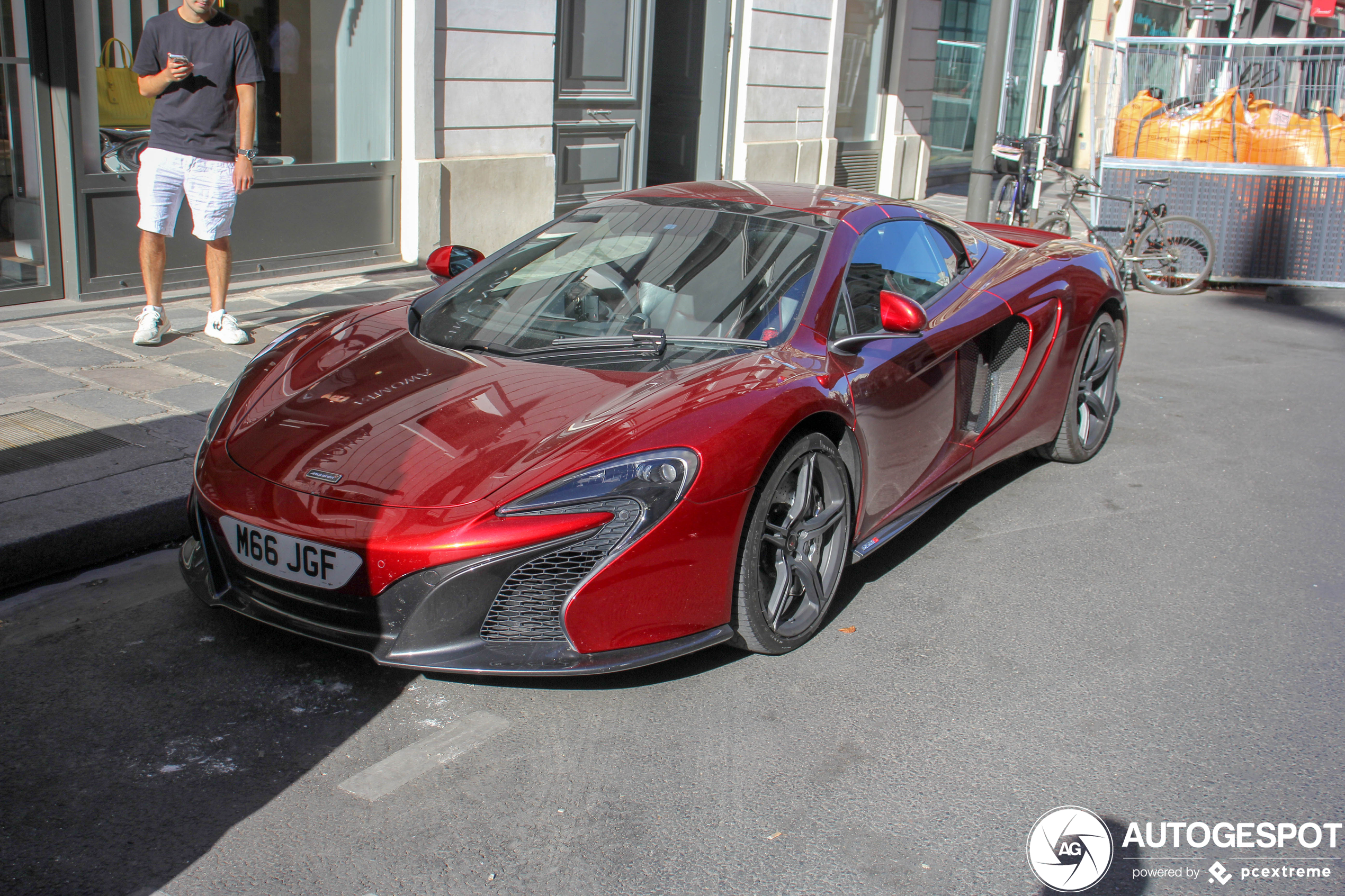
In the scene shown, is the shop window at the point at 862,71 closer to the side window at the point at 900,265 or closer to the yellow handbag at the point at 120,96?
→ the yellow handbag at the point at 120,96

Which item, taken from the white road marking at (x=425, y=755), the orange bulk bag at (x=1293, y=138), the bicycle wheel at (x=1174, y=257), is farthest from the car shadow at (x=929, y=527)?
the orange bulk bag at (x=1293, y=138)

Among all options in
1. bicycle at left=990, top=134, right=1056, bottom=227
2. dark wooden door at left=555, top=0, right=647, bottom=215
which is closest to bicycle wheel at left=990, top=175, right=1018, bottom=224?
bicycle at left=990, top=134, right=1056, bottom=227

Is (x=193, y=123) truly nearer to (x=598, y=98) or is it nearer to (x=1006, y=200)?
(x=598, y=98)

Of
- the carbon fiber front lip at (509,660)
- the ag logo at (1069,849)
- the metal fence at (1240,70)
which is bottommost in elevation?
the ag logo at (1069,849)

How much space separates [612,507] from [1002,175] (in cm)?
1017

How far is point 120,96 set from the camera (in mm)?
7074

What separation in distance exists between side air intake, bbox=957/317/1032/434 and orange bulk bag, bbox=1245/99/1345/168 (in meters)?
7.52

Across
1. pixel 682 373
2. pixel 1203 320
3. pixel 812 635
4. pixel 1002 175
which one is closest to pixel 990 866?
pixel 812 635

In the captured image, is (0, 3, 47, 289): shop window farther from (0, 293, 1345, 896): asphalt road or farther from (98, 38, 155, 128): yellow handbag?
(0, 293, 1345, 896): asphalt road

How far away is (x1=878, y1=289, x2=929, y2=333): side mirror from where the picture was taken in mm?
3654

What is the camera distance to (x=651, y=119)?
12.9m

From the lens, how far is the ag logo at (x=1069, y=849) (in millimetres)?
2523

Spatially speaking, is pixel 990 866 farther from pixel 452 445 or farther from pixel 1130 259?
pixel 1130 259

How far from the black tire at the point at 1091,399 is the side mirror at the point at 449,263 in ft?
8.80
